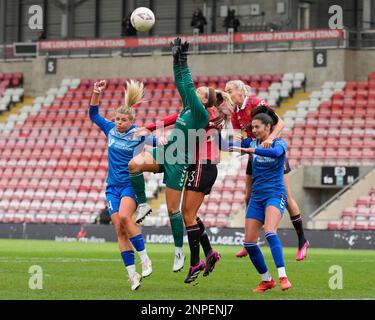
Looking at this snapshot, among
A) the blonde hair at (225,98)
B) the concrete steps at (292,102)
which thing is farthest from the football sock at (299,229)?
the concrete steps at (292,102)

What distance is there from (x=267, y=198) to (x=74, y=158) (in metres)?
26.8

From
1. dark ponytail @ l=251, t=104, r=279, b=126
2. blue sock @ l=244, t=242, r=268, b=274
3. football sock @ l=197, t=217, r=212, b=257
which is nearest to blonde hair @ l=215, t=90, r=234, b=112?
dark ponytail @ l=251, t=104, r=279, b=126

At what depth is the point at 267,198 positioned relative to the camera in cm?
1481

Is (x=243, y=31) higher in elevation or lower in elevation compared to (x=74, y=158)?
higher

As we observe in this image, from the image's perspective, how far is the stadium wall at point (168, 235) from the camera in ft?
97.5

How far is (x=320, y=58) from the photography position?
3975 cm

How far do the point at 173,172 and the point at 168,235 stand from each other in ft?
55.5

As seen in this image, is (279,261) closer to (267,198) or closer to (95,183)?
(267,198)

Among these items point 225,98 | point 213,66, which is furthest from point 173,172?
point 213,66

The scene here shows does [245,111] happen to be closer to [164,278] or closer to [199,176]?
[199,176]

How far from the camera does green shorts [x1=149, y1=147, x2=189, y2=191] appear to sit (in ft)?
50.1
